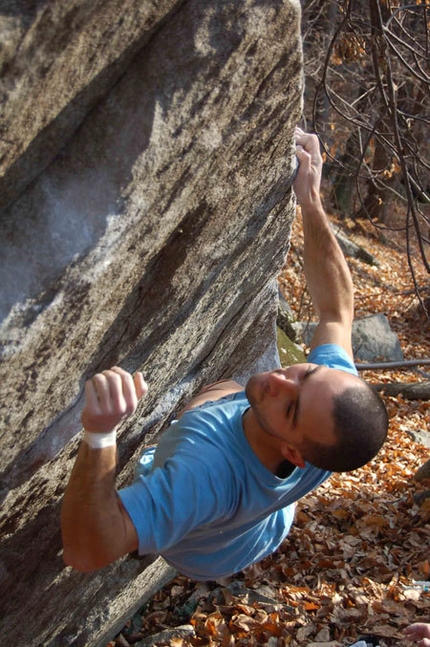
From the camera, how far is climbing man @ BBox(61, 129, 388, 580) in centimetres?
252

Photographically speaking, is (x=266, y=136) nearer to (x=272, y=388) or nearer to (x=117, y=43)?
(x=117, y=43)

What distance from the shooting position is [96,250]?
8.00ft

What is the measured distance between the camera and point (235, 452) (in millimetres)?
3002

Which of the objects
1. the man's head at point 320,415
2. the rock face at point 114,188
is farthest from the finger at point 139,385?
the man's head at point 320,415

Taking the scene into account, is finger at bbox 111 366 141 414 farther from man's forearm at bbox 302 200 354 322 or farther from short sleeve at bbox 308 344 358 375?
man's forearm at bbox 302 200 354 322

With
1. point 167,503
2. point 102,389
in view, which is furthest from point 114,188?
point 167,503

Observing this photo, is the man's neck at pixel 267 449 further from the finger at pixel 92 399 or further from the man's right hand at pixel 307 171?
the man's right hand at pixel 307 171

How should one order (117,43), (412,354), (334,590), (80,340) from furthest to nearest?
(412,354) → (334,590) → (80,340) → (117,43)

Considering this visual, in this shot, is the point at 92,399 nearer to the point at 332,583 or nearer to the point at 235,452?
the point at 235,452

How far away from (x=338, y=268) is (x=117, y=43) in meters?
1.71

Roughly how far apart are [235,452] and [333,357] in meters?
0.65

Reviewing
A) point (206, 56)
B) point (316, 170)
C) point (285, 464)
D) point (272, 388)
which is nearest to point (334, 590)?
point (285, 464)

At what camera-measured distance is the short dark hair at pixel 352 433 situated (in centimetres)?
277

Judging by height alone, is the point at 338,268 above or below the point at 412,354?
above
